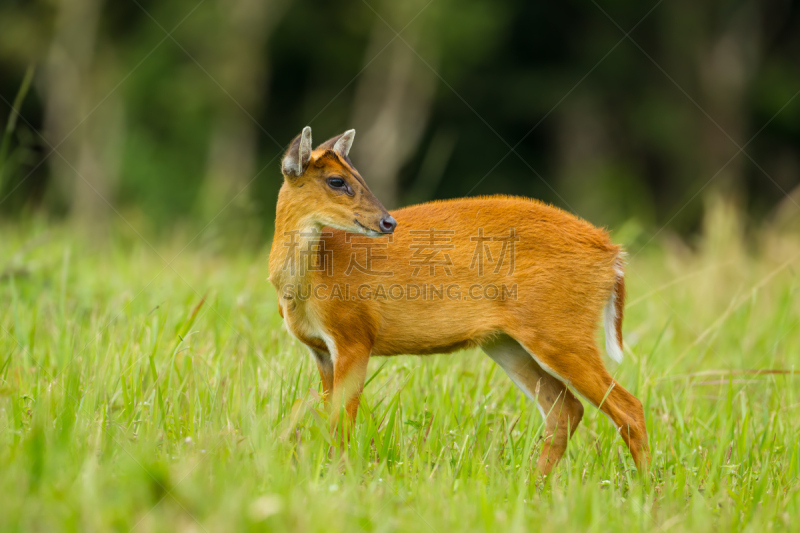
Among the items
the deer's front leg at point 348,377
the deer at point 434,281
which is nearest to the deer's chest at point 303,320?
the deer at point 434,281

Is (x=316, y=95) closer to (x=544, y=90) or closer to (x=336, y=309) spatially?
(x=544, y=90)

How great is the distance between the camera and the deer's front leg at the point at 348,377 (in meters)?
4.12

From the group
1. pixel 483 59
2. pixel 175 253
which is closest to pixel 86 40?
pixel 483 59

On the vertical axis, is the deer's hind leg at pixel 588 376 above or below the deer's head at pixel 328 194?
below

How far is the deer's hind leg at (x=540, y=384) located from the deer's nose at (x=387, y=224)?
2.76 feet

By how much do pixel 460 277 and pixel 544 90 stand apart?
58.1ft

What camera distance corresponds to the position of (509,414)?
4.61 metres

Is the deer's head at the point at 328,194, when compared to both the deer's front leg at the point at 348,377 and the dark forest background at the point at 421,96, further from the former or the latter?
Result: the dark forest background at the point at 421,96

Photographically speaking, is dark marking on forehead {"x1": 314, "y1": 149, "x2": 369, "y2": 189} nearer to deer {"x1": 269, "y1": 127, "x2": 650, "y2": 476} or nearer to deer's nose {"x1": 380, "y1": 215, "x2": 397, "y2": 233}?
deer {"x1": 269, "y1": 127, "x2": 650, "y2": 476}

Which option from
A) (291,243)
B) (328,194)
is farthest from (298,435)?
(328,194)

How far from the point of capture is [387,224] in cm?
435

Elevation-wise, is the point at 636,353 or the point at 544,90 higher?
the point at 544,90
